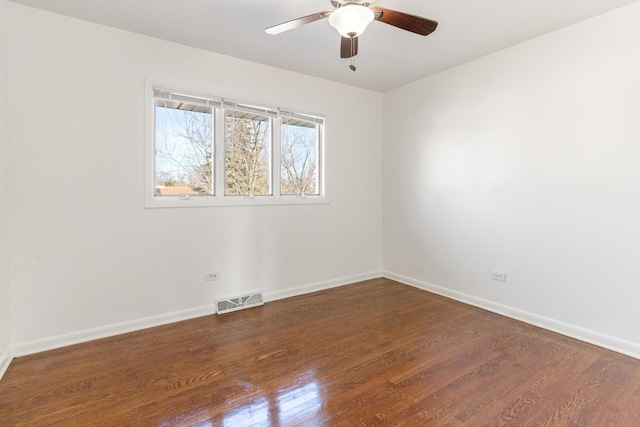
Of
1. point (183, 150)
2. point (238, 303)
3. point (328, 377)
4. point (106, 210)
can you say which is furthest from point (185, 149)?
point (328, 377)

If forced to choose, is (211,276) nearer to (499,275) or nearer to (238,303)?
(238,303)

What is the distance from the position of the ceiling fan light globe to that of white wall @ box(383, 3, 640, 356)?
1985 millimetres

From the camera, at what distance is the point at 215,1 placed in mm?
2248

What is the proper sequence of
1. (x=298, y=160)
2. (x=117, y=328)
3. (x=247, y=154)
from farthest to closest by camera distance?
1. (x=298, y=160)
2. (x=247, y=154)
3. (x=117, y=328)

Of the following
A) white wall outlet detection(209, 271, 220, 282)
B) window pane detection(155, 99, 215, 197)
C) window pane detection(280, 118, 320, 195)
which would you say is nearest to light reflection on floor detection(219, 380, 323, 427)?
white wall outlet detection(209, 271, 220, 282)

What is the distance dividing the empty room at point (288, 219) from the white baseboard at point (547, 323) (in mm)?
19

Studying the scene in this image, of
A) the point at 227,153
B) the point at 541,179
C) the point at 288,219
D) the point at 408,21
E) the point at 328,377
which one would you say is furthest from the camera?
the point at 288,219

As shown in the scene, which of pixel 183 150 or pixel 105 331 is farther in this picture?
pixel 183 150

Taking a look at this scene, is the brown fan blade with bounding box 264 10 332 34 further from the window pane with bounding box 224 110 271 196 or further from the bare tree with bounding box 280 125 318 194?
the bare tree with bounding box 280 125 318 194

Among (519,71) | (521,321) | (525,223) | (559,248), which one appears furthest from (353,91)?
(521,321)

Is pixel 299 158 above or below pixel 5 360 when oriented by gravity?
above

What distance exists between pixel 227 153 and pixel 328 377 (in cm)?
234

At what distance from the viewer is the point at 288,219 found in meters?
3.64

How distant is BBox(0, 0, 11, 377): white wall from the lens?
84.9 inches
